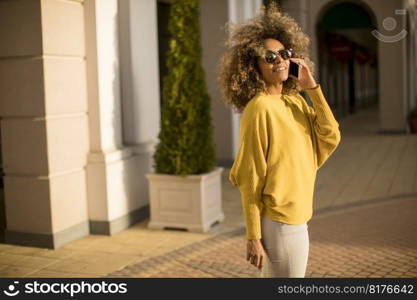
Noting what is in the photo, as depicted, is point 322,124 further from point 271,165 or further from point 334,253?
point 334,253

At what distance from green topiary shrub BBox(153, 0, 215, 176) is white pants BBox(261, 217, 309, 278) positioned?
13.7 ft

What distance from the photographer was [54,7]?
6.45 metres

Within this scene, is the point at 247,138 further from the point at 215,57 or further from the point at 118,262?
the point at 215,57

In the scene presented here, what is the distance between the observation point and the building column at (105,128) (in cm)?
697

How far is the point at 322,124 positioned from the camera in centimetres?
303

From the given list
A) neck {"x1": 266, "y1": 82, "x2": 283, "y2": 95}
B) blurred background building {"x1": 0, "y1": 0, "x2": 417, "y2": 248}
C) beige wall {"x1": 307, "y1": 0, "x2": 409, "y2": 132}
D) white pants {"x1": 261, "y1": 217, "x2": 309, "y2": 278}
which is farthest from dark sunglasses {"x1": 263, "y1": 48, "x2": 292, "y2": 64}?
beige wall {"x1": 307, "y1": 0, "x2": 409, "y2": 132}

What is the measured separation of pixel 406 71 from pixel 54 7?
1491 centimetres

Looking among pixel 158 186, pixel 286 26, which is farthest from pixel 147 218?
pixel 286 26

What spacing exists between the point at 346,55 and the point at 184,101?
21.7 meters

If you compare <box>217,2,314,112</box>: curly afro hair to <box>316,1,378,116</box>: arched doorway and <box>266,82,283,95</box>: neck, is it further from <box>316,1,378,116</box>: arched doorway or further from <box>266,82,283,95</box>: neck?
<box>316,1,378,116</box>: arched doorway

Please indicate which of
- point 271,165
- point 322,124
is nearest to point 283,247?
point 271,165

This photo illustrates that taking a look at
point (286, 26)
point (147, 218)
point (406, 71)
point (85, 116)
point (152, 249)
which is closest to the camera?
point (286, 26)

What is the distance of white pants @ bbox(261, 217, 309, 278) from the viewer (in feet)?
9.50

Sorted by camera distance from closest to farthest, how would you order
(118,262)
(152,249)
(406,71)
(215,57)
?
(118,262) < (152,249) < (215,57) < (406,71)
